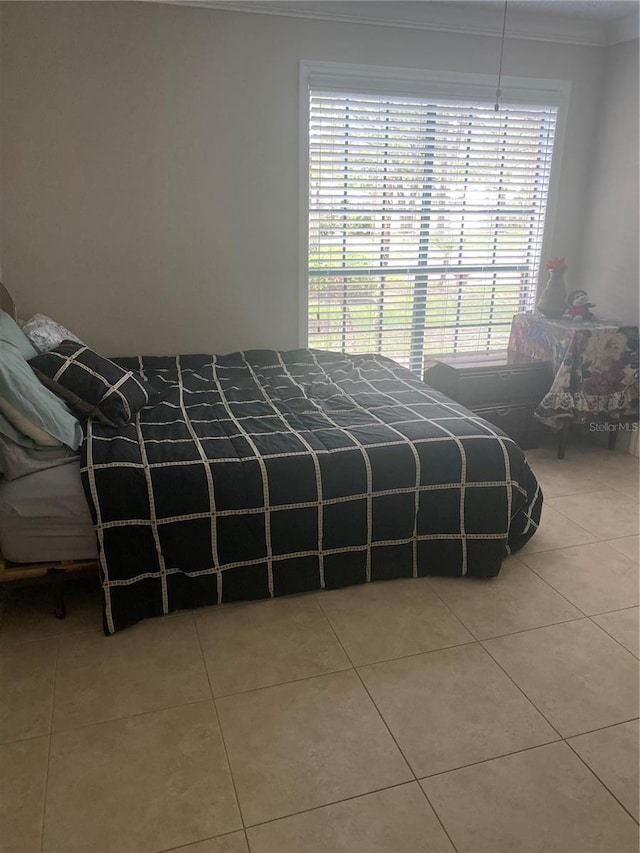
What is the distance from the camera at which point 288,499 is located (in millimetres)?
2225

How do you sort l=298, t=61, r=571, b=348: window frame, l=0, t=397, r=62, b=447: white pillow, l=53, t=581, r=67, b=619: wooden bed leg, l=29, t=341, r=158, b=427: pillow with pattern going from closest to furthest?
l=0, t=397, r=62, b=447: white pillow, l=53, t=581, r=67, b=619: wooden bed leg, l=29, t=341, r=158, b=427: pillow with pattern, l=298, t=61, r=571, b=348: window frame

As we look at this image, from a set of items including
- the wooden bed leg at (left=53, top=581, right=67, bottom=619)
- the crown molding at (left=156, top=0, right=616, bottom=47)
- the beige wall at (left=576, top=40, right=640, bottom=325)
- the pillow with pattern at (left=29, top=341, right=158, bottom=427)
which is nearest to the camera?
the wooden bed leg at (left=53, top=581, right=67, bottom=619)

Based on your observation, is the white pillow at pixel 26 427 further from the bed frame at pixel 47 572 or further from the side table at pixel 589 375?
the side table at pixel 589 375

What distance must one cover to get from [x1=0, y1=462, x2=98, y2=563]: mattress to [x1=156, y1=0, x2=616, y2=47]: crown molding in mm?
2444

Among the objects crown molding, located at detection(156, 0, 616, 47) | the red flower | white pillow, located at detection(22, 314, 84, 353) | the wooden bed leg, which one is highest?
crown molding, located at detection(156, 0, 616, 47)

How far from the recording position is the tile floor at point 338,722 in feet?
4.86

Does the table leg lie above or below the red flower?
below

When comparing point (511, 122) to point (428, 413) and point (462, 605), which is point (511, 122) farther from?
point (462, 605)

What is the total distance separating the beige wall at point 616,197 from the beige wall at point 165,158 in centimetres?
39

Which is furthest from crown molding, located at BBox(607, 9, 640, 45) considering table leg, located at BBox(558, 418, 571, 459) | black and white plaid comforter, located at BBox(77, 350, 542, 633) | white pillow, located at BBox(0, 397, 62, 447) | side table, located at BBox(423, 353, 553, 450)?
white pillow, located at BBox(0, 397, 62, 447)

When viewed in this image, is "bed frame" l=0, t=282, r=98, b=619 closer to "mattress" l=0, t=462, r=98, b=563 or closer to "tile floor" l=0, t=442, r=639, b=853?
"mattress" l=0, t=462, r=98, b=563

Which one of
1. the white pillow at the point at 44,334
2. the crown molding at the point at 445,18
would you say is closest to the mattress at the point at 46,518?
the white pillow at the point at 44,334

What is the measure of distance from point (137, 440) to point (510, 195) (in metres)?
2.89

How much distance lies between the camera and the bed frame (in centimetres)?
208
